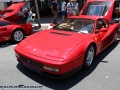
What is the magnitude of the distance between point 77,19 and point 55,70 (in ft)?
7.21

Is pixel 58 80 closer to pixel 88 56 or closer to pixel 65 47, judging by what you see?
pixel 65 47

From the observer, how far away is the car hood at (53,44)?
3.30 meters

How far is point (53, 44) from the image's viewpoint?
3.63m

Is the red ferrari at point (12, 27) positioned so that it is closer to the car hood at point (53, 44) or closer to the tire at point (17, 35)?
the tire at point (17, 35)

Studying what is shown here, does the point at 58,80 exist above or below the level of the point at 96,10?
below

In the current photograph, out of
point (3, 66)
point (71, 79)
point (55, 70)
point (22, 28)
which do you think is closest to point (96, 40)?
point (71, 79)

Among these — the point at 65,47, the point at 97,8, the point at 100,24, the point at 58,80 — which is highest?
the point at 97,8

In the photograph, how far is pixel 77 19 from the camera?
187 inches

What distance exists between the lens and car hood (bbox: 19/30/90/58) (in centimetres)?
330

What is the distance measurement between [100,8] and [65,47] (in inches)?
140

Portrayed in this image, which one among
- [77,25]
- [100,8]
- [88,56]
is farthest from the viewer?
[100,8]

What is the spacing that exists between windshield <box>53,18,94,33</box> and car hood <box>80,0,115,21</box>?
72.0 inches

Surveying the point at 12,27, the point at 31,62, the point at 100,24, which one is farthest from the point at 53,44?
the point at 12,27

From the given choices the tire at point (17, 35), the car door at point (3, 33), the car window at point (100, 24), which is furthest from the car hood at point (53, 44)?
the tire at point (17, 35)
